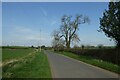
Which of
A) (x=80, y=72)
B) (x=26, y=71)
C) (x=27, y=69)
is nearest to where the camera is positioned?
(x=80, y=72)

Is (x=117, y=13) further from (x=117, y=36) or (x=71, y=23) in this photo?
(x=71, y=23)

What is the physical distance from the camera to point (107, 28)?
1097 inches

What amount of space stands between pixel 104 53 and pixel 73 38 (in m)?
49.9

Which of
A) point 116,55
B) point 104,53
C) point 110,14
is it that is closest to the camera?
point 116,55

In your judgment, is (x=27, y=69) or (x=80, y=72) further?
(x=27, y=69)

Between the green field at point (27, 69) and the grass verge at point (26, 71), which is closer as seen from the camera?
the grass verge at point (26, 71)

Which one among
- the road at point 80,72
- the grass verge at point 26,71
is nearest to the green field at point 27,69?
the grass verge at point 26,71

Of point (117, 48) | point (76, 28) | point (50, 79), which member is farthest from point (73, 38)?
point (50, 79)

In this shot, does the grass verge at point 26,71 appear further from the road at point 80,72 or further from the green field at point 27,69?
the road at point 80,72

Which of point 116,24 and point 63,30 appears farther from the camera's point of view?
point 63,30

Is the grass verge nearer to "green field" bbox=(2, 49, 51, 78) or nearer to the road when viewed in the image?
"green field" bbox=(2, 49, 51, 78)

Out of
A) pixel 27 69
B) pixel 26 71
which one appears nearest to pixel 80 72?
pixel 26 71

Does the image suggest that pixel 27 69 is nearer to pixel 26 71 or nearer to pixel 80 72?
pixel 26 71

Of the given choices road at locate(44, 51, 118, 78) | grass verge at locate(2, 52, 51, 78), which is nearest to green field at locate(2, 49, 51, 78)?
grass verge at locate(2, 52, 51, 78)
